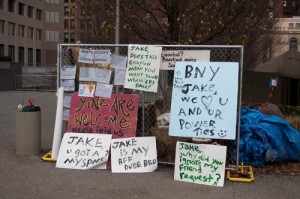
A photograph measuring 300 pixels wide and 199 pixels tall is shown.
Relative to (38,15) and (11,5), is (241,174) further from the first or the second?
(38,15)

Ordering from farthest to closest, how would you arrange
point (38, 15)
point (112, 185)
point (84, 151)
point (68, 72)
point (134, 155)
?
point (38, 15) < point (68, 72) < point (84, 151) < point (134, 155) < point (112, 185)

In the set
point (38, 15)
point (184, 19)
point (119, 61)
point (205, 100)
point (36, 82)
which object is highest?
point (38, 15)

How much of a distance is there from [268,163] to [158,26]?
20.4ft

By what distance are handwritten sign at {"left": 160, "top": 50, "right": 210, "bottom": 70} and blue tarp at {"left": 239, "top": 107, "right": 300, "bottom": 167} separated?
1.37 metres

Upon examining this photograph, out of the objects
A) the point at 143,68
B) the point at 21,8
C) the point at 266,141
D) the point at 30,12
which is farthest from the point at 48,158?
the point at 30,12

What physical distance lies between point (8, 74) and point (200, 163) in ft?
84.9

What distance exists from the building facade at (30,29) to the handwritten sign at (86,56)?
165 ft

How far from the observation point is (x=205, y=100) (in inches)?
258

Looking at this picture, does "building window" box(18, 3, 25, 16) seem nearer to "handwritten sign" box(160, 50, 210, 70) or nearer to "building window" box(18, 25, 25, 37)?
"building window" box(18, 25, 25, 37)

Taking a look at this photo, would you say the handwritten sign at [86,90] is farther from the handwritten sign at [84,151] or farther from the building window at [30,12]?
the building window at [30,12]

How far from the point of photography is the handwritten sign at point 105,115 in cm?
710

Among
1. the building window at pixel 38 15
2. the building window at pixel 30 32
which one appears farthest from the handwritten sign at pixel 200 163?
the building window at pixel 38 15

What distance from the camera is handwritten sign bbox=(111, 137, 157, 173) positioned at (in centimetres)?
676

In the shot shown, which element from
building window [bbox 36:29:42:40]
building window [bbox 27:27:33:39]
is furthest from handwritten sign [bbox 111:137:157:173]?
building window [bbox 36:29:42:40]
